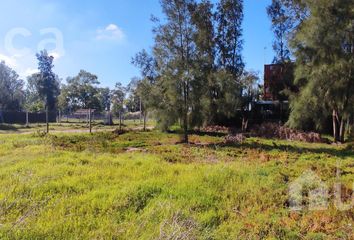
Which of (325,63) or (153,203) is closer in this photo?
(153,203)

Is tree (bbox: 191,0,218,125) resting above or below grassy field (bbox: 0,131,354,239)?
above

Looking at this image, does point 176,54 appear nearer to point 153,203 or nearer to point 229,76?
point 229,76

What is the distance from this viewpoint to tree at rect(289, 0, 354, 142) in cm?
1659

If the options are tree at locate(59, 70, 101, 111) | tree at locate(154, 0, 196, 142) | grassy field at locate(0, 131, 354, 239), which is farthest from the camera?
tree at locate(59, 70, 101, 111)

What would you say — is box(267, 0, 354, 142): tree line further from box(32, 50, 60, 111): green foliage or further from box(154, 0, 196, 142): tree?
Result: box(32, 50, 60, 111): green foliage

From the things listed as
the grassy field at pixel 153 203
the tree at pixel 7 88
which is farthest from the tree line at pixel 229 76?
the tree at pixel 7 88

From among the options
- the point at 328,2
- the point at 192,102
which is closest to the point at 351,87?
the point at 328,2

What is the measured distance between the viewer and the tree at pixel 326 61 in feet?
54.4

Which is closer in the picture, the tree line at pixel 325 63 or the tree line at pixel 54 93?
the tree line at pixel 325 63

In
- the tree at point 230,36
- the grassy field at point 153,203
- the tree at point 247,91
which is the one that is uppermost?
the tree at point 230,36

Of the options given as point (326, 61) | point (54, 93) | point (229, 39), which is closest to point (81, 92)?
point (54, 93)

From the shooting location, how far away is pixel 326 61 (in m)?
17.2

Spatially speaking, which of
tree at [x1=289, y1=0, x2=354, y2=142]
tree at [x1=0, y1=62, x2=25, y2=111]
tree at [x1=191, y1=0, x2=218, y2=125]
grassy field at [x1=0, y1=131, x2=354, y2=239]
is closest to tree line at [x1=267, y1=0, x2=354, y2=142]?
tree at [x1=289, y1=0, x2=354, y2=142]

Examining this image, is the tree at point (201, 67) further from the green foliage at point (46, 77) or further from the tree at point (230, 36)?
the green foliage at point (46, 77)
